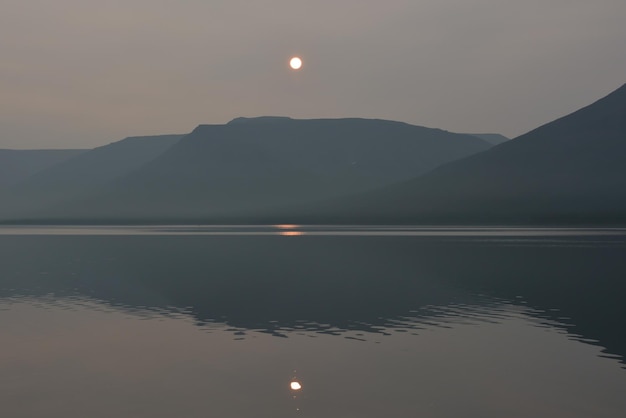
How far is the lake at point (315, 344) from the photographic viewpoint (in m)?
24.4

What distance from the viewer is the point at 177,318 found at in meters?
43.9

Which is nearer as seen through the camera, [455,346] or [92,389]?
[92,389]

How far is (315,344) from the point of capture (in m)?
34.7

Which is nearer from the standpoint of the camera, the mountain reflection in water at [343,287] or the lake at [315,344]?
the lake at [315,344]

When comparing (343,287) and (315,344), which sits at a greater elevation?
(343,287)

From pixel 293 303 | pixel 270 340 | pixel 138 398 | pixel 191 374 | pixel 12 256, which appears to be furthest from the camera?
pixel 12 256

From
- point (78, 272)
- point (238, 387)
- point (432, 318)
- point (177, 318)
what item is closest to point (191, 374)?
point (238, 387)

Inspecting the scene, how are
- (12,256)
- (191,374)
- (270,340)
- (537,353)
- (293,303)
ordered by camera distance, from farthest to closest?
(12,256), (293,303), (270,340), (537,353), (191,374)

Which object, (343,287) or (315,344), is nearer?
(315,344)

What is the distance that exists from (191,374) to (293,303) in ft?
69.7

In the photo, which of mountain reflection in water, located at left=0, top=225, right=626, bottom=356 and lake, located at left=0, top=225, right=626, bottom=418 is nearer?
lake, located at left=0, top=225, right=626, bottom=418

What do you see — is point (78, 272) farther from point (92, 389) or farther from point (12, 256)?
point (92, 389)

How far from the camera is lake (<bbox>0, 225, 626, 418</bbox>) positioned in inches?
960

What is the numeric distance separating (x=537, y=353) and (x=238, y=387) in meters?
14.6
